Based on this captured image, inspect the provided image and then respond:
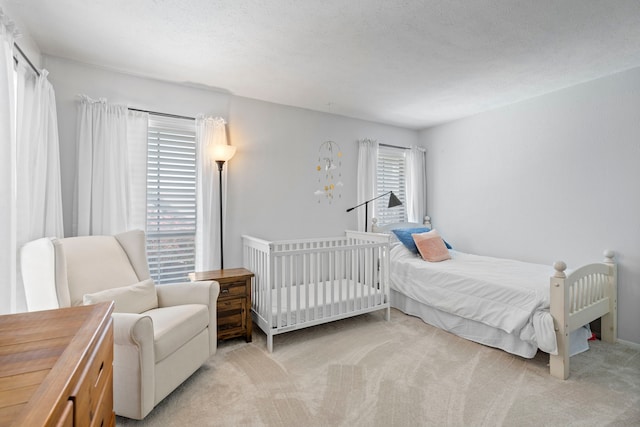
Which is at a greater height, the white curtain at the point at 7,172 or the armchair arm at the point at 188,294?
the white curtain at the point at 7,172

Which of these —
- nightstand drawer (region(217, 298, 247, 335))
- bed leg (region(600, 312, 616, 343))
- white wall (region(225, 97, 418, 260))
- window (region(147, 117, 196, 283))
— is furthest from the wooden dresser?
bed leg (region(600, 312, 616, 343))

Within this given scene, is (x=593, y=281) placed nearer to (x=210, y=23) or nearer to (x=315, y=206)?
(x=315, y=206)

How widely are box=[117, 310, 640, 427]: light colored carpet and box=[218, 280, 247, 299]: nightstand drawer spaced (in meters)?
0.43

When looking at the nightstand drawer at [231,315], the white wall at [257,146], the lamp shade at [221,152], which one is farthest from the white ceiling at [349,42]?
the nightstand drawer at [231,315]

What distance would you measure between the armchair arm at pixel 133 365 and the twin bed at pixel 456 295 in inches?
39.2

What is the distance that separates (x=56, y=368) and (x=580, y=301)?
10.5 feet

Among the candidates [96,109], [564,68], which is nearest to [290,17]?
[96,109]

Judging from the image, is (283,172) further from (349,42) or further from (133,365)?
(133,365)

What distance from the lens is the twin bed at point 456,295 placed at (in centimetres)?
226

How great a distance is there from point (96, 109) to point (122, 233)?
1.05 m

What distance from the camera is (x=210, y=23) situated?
6.45ft

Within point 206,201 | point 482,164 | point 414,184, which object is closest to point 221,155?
point 206,201

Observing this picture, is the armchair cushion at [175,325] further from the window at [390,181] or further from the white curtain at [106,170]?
the window at [390,181]

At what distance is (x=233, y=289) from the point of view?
264 cm
